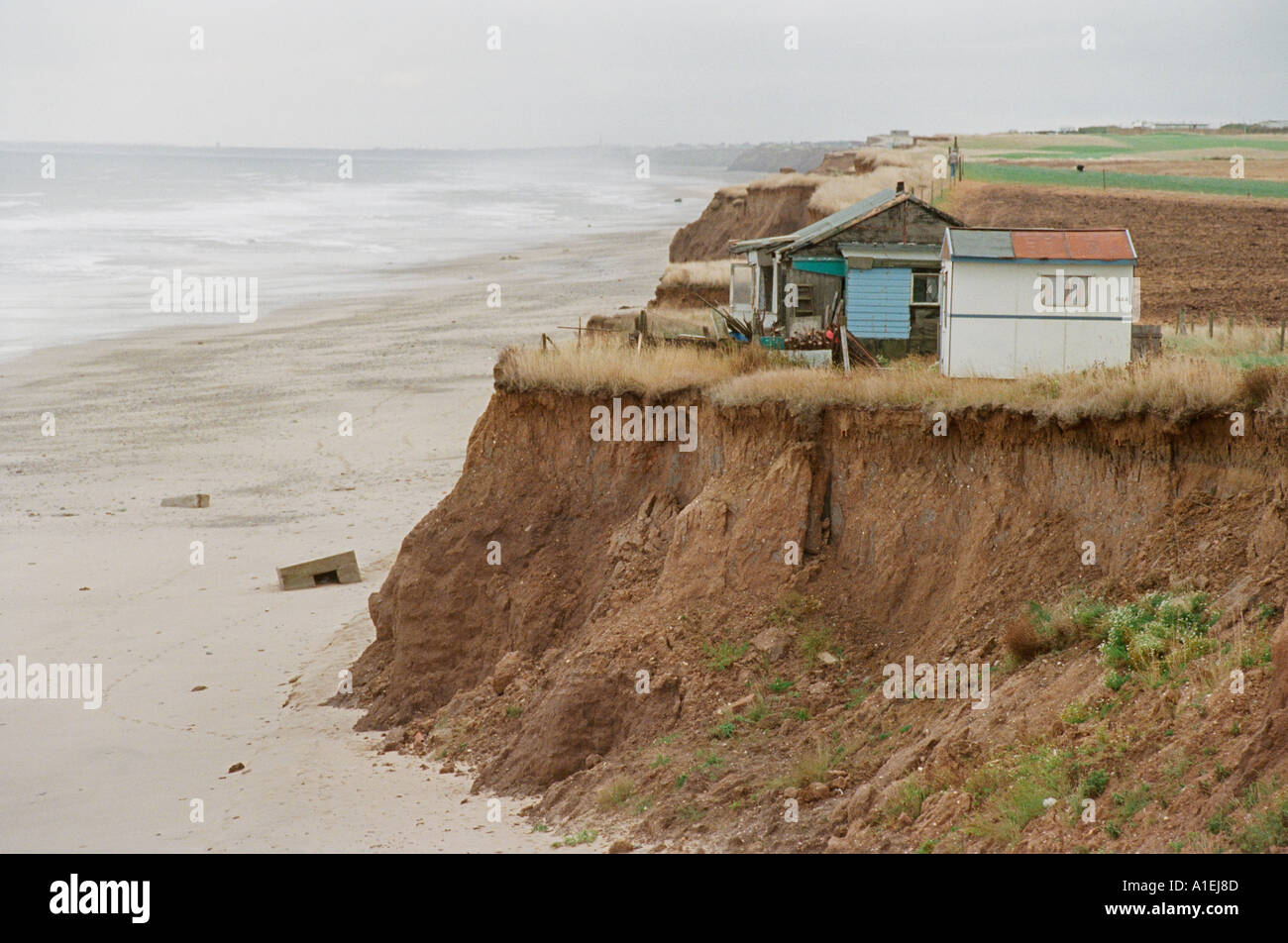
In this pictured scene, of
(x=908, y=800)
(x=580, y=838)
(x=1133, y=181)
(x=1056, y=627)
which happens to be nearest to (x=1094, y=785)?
(x=908, y=800)

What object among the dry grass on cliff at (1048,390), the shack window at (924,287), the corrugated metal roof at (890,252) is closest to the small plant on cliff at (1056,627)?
the dry grass on cliff at (1048,390)

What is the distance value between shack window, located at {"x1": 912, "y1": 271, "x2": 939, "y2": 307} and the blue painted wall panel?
99 mm

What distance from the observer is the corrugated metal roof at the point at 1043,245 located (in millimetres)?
20516

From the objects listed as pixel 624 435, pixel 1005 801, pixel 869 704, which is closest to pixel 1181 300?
pixel 624 435

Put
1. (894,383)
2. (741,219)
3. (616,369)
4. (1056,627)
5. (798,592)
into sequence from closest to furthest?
1. (1056,627)
2. (798,592)
3. (894,383)
4. (616,369)
5. (741,219)

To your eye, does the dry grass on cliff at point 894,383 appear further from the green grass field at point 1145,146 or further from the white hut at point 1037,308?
the green grass field at point 1145,146

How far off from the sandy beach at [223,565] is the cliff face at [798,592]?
1.61 m

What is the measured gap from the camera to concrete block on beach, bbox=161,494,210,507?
106ft

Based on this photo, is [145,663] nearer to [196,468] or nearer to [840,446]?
[840,446]

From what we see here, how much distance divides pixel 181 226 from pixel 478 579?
10341cm

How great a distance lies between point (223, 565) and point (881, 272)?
14040 mm

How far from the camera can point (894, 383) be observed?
17.0 m

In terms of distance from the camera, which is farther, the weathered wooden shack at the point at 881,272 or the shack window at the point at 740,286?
the shack window at the point at 740,286

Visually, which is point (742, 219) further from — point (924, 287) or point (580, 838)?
point (580, 838)
